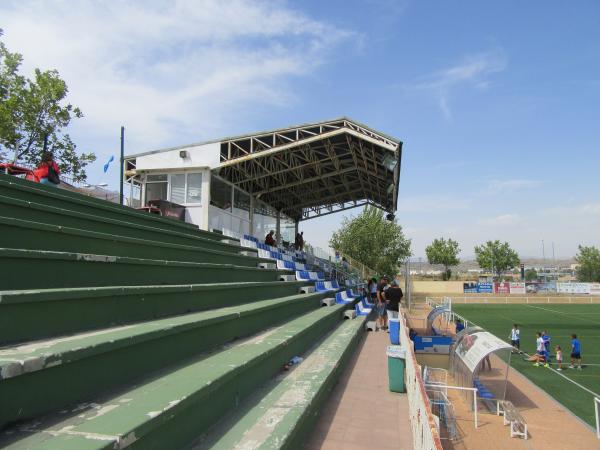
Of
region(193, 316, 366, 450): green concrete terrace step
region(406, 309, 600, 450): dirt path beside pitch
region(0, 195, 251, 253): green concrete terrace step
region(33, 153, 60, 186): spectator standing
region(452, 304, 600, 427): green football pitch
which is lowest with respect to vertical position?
Answer: region(452, 304, 600, 427): green football pitch

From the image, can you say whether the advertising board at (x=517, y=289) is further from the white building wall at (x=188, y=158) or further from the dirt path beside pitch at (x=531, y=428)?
the white building wall at (x=188, y=158)

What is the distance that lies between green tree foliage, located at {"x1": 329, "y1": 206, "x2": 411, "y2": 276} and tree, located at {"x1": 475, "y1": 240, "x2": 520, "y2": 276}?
4527cm

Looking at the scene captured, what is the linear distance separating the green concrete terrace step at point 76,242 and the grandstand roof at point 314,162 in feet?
32.4

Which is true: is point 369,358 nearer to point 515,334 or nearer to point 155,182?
point 155,182

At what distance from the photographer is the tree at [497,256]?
82.4m

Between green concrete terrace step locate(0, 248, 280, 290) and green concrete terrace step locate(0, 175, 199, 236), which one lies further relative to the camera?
green concrete terrace step locate(0, 175, 199, 236)

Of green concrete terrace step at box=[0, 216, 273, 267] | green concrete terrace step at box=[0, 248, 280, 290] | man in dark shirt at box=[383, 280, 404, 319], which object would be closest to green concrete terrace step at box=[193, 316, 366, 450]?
green concrete terrace step at box=[0, 248, 280, 290]

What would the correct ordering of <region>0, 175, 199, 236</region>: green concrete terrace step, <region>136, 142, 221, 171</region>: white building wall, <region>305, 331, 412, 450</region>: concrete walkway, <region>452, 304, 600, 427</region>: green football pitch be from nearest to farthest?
1. <region>305, 331, 412, 450</region>: concrete walkway
2. <region>0, 175, 199, 236</region>: green concrete terrace step
3. <region>452, 304, 600, 427</region>: green football pitch
4. <region>136, 142, 221, 171</region>: white building wall

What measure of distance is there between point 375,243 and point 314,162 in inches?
1122

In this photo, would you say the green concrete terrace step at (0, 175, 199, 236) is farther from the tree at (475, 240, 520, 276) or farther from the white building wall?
the tree at (475, 240, 520, 276)

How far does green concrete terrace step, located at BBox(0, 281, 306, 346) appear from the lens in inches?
97.7

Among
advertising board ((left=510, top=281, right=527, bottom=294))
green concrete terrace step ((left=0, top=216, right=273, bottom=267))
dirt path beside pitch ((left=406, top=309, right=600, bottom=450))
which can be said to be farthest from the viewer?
advertising board ((left=510, top=281, right=527, bottom=294))

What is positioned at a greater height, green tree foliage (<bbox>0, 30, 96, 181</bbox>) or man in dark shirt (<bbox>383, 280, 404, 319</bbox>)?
green tree foliage (<bbox>0, 30, 96, 181</bbox>)

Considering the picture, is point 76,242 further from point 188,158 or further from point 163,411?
point 188,158
